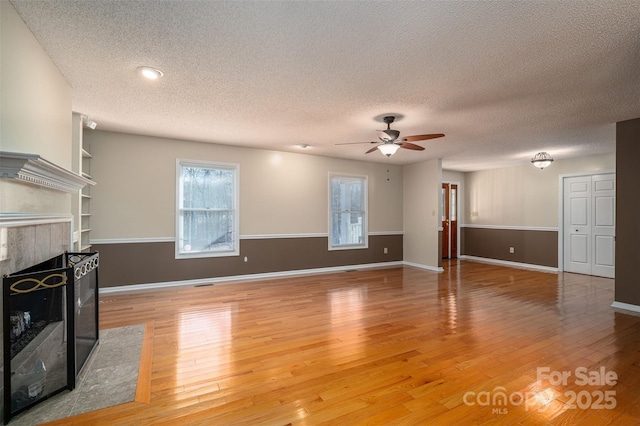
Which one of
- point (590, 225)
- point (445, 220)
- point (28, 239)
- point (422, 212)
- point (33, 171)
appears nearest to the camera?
point (33, 171)

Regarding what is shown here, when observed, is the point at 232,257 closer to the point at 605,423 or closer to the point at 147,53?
the point at 147,53

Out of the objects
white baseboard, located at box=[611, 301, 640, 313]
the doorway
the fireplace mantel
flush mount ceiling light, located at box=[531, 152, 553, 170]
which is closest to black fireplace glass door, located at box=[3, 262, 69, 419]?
the fireplace mantel

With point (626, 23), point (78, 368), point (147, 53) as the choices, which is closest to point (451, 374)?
point (626, 23)

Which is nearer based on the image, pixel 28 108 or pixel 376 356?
pixel 28 108

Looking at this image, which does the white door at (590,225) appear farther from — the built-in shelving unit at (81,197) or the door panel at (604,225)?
the built-in shelving unit at (81,197)

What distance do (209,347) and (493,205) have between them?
769 centimetres

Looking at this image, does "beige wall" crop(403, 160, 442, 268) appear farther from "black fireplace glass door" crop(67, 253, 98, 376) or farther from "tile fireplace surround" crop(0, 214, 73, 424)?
"tile fireplace surround" crop(0, 214, 73, 424)

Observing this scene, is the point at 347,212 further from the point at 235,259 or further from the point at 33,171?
the point at 33,171

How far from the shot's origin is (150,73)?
109 inches

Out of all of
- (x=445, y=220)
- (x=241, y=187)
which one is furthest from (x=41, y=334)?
(x=445, y=220)

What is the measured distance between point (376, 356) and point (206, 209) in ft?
13.0

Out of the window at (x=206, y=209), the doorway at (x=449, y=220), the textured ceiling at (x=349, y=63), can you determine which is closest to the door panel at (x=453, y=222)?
the doorway at (x=449, y=220)

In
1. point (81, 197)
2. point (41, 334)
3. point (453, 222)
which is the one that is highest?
point (81, 197)

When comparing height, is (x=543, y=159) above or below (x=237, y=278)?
above
